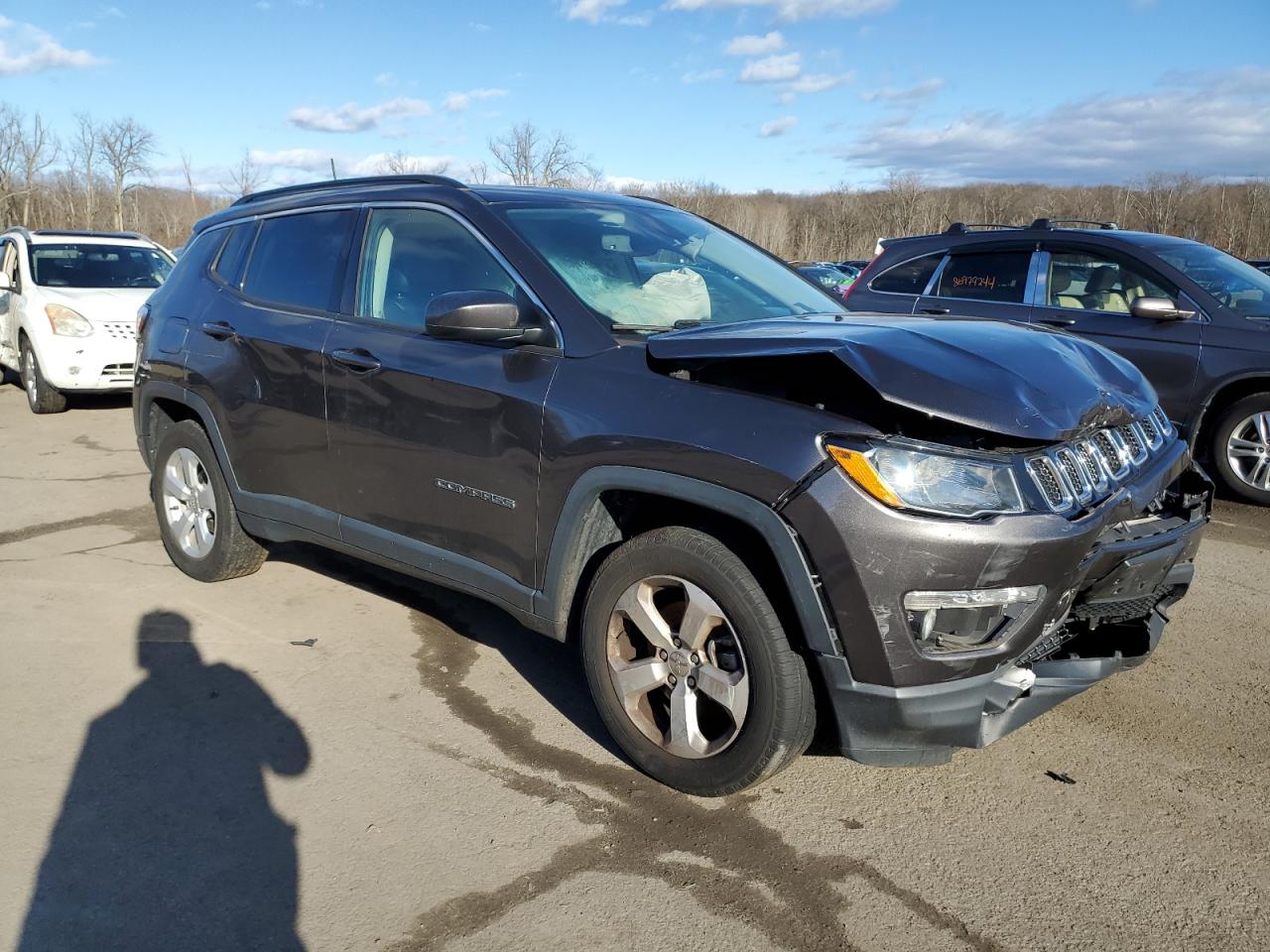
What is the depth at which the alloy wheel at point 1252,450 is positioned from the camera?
6508 millimetres

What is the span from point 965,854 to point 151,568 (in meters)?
4.39

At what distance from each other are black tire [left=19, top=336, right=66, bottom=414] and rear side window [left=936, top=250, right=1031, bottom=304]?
8596 millimetres

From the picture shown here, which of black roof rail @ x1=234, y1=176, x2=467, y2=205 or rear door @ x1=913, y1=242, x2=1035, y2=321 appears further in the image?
rear door @ x1=913, y1=242, x2=1035, y2=321

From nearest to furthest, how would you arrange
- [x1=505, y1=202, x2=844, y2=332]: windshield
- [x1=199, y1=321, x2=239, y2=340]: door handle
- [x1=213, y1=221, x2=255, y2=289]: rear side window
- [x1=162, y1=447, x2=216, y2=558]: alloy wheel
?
[x1=505, y1=202, x2=844, y2=332]: windshield → [x1=199, y1=321, x2=239, y2=340]: door handle → [x1=213, y1=221, x2=255, y2=289]: rear side window → [x1=162, y1=447, x2=216, y2=558]: alloy wheel

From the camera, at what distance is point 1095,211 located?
64.1 metres

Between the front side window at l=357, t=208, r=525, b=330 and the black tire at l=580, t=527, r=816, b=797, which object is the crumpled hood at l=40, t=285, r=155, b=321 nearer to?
the front side window at l=357, t=208, r=525, b=330

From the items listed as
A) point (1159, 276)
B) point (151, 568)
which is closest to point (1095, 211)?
point (1159, 276)

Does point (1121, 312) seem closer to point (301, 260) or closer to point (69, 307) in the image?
point (301, 260)

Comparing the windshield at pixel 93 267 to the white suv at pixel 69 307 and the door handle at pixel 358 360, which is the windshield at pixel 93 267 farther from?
the door handle at pixel 358 360

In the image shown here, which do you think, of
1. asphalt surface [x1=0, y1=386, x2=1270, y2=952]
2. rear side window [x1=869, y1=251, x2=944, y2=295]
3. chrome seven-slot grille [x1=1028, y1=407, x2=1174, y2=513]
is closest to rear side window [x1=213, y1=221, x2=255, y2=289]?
asphalt surface [x1=0, y1=386, x2=1270, y2=952]

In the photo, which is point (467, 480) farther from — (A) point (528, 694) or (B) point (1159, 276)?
(B) point (1159, 276)

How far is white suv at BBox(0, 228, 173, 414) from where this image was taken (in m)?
9.80

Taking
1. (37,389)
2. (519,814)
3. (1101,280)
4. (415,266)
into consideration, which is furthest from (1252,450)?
(37,389)

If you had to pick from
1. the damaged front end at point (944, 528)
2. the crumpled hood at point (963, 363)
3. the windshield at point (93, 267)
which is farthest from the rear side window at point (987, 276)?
the windshield at point (93, 267)
